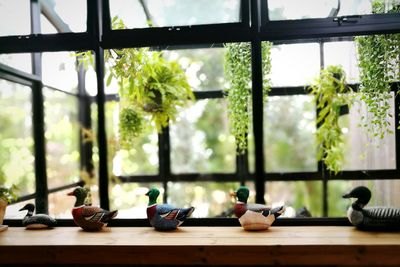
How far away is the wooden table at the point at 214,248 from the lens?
1.68m

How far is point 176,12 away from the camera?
8.30 feet

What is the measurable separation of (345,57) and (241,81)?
0.74 m

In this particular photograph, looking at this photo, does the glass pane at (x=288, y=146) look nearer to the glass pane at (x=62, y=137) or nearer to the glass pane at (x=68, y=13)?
the glass pane at (x=62, y=137)

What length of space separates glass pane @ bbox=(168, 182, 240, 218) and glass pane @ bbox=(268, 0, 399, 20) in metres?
2.06

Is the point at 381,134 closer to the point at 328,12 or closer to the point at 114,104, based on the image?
the point at 328,12

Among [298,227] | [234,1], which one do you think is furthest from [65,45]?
[298,227]

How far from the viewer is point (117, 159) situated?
3.72 m

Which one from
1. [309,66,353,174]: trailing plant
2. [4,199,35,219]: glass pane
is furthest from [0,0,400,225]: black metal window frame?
[4,199,35,219]: glass pane

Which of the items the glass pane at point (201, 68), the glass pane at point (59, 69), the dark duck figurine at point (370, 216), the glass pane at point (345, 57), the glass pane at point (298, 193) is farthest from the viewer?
the glass pane at point (298, 193)

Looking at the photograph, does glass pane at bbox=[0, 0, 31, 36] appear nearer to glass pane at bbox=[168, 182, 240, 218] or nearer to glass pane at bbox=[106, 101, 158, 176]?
glass pane at bbox=[106, 101, 158, 176]

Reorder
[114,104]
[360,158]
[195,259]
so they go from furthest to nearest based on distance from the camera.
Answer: [114,104], [360,158], [195,259]

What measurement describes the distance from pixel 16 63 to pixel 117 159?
1498mm

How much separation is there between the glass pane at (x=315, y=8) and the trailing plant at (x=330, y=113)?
0.67 m

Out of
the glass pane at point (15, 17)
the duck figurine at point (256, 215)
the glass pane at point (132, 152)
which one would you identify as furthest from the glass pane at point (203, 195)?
the glass pane at point (15, 17)
